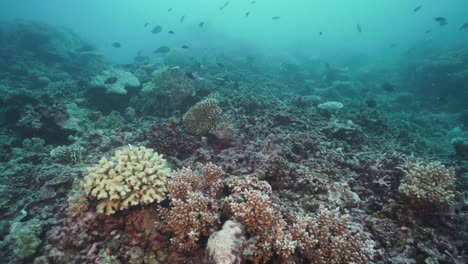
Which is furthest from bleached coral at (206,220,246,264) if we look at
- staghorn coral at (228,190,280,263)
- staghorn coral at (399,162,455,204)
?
staghorn coral at (399,162,455,204)

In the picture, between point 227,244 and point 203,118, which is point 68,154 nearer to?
point 203,118

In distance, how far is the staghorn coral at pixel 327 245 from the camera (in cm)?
365

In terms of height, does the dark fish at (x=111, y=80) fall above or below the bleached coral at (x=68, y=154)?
above

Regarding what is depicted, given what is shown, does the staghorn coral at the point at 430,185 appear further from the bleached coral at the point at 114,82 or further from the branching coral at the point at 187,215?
the bleached coral at the point at 114,82

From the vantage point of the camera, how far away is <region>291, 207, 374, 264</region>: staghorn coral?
144 inches

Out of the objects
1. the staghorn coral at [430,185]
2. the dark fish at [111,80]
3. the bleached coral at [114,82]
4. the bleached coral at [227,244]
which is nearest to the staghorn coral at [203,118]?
the bleached coral at [227,244]

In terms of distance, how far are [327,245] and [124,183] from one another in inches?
131

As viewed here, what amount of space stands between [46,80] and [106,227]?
57.1ft

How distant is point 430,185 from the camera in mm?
4945

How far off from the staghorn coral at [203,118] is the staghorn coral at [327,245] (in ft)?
16.2

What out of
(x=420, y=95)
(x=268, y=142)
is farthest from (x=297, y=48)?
(x=268, y=142)

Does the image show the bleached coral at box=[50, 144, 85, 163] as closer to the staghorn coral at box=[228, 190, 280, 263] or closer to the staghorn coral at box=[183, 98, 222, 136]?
the staghorn coral at box=[183, 98, 222, 136]

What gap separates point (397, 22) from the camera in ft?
415

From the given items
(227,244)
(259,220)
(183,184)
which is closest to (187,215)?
(183,184)
